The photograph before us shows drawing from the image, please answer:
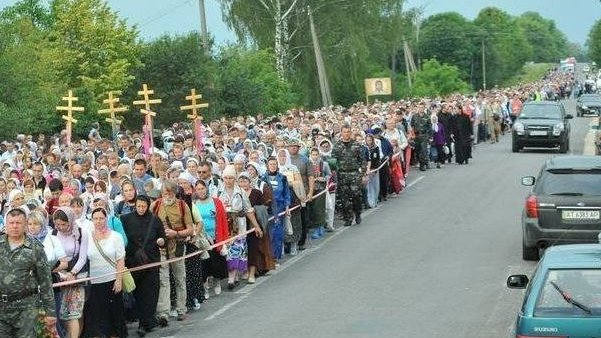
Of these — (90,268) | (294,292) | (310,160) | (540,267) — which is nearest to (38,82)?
(310,160)

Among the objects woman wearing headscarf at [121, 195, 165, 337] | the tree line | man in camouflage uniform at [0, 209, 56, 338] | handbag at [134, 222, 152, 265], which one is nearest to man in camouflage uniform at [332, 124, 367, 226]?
woman wearing headscarf at [121, 195, 165, 337]

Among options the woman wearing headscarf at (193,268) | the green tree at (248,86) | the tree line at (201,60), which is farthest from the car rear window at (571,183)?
the green tree at (248,86)

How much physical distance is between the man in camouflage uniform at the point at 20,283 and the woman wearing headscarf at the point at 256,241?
7805mm

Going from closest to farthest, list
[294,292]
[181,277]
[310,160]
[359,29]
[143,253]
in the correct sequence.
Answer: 1. [143,253]
2. [181,277]
3. [294,292]
4. [310,160]
5. [359,29]

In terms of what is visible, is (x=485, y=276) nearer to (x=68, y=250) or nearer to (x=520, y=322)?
(x=68, y=250)

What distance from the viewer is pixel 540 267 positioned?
1067 cm

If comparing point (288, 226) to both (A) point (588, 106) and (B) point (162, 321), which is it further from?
(A) point (588, 106)

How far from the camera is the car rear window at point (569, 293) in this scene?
33.1 ft

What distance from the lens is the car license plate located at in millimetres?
19094

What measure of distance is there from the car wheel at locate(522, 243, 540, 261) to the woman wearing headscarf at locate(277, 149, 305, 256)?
145 inches

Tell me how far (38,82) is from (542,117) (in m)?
14.7

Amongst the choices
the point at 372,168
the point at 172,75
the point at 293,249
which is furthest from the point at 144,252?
the point at 172,75

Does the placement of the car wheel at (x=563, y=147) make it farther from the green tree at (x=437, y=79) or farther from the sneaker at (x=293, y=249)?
the green tree at (x=437, y=79)

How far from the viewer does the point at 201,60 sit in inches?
1905
